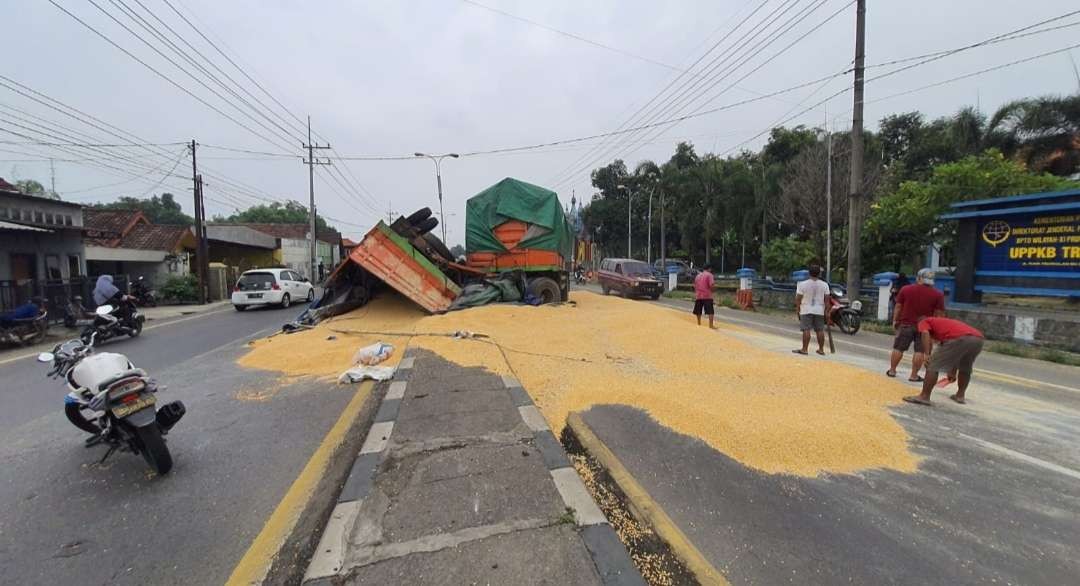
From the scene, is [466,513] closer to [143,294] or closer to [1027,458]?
[1027,458]

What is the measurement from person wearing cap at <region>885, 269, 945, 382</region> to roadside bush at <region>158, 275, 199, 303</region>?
2543 centimetres

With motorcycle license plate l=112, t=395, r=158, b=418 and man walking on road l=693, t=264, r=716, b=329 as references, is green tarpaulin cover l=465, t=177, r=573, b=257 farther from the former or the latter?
motorcycle license plate l=112, t=395, r=158, b=418

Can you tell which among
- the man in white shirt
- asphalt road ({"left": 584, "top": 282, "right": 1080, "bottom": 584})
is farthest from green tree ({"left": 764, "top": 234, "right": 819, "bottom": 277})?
asphalt road ({"left": 584, "top": 282, "right": 1080, "bottom": 584})

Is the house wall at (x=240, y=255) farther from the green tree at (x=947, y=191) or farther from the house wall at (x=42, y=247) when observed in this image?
the green tree at (x=947, y=191)

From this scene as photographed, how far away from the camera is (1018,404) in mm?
5473

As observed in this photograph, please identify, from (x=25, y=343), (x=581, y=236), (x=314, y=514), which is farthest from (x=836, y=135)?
(x=581, y=236)

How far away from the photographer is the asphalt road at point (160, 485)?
2613 mm

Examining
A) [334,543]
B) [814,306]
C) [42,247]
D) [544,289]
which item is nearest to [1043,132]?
[814,306]

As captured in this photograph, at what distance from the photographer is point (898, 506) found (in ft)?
10.4

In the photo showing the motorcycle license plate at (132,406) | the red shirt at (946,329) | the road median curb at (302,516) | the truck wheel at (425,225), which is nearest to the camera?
the road median curb at (302,516)

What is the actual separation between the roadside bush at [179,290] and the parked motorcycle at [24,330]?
37.2 ft

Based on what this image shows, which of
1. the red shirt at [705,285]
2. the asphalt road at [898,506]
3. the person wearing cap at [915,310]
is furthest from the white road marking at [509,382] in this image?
the red shirt at [705,285]

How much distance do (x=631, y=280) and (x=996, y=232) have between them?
37.9 ft

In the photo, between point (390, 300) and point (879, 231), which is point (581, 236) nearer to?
point (879, 231)
